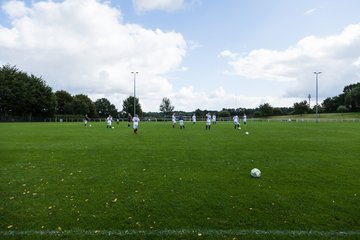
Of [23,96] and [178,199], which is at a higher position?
[23,96]

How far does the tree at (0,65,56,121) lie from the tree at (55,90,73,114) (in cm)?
2737

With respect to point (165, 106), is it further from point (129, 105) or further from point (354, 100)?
point (354, 100)

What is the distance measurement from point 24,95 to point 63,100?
37759mm

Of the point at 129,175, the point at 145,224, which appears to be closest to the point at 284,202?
the point at 145,224

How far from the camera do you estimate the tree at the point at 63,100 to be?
355 feet

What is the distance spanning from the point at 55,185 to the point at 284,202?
6.23m

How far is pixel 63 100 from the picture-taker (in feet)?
362

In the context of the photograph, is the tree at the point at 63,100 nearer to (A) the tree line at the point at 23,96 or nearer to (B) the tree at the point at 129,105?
(B) the tree at the point at 129,105

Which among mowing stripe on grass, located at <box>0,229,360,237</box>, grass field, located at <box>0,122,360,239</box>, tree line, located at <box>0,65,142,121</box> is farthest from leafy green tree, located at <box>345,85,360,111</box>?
mowing stripe on grass, located at <box>0,229,360,237</box>

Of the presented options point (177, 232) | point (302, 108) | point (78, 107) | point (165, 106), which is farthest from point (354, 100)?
point (177, 232)

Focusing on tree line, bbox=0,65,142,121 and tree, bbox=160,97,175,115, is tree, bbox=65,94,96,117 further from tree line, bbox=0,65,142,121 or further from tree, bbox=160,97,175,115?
tree, bbox=160,97,175,115

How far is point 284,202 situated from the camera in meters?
6.91

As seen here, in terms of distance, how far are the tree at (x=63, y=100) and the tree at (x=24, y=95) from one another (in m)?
27.4

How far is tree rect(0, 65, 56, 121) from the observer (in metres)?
71.6
